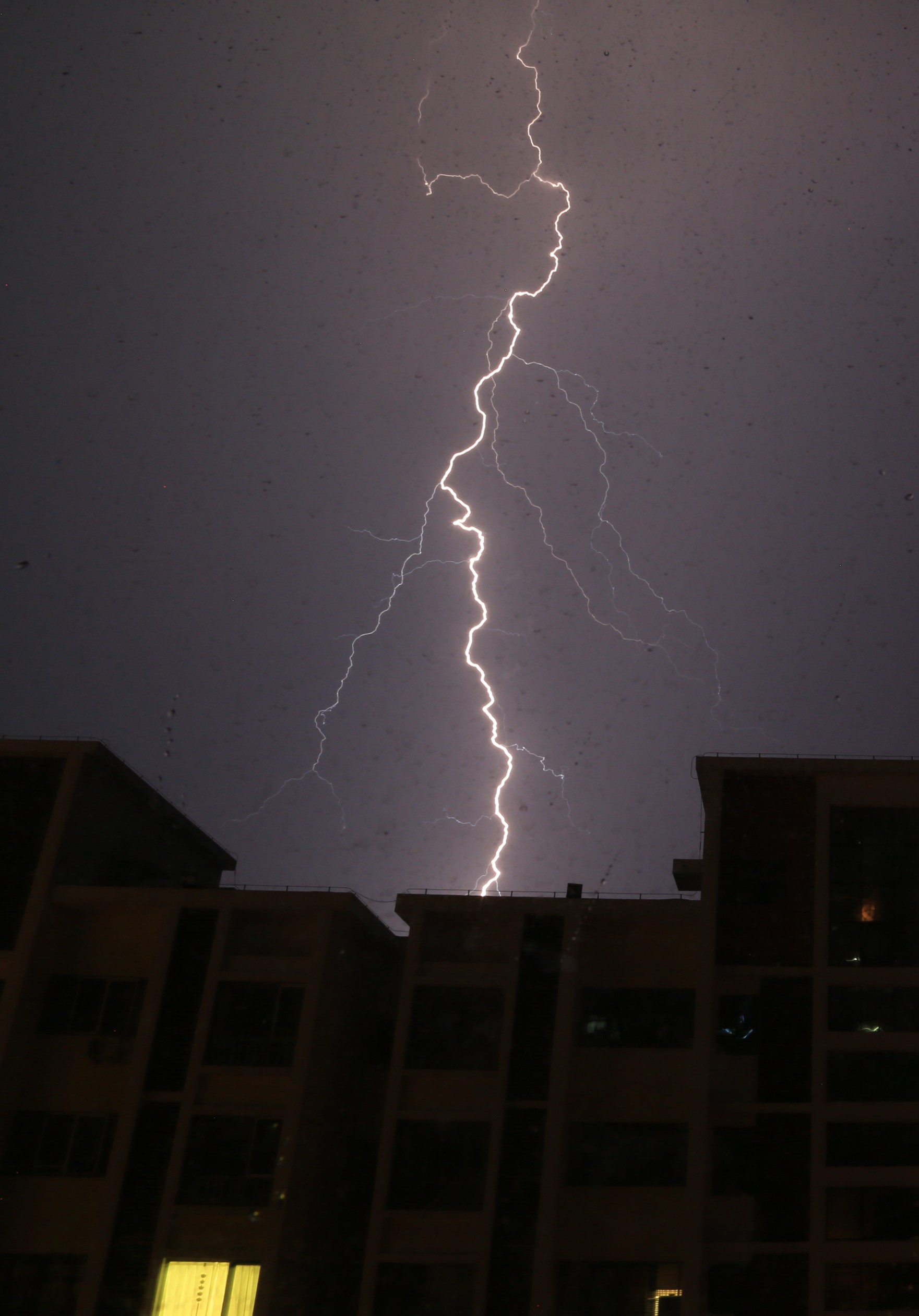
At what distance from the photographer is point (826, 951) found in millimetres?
5523

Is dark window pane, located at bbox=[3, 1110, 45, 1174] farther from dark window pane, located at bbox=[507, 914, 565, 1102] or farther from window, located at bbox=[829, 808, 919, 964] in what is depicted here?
window, located at bbox=[829, 808, 919, 964]

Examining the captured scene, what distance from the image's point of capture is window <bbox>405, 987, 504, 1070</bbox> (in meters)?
5.76

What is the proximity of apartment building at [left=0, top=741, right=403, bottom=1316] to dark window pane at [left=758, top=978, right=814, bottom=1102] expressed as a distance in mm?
2204

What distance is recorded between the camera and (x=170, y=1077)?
221 inches

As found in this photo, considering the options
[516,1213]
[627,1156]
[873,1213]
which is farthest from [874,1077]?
[516,1213]

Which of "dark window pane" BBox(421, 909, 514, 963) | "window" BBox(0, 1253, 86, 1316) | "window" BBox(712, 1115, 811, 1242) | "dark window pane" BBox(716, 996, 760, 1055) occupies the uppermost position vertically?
"dark window pane" BBox(421, 909, 514, 963)

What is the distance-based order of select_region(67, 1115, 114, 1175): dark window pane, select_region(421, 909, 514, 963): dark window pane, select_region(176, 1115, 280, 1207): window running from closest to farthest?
select_region(176, 1115, 280, 1207): window < select_region(67, 1115, 114, 1175): dark window pane < select_region(421, 909, 514, 963): dark window pane

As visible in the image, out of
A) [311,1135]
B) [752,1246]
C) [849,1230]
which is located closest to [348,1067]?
[311,1135]

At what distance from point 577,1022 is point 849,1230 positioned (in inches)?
64.7

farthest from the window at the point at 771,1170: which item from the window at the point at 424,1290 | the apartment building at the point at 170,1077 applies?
the apartment building at the point at 170,1077

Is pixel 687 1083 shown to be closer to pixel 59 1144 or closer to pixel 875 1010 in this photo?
pixel 875 1010

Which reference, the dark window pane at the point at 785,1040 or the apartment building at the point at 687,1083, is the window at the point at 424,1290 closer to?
the apartment building at the point at 687,1083

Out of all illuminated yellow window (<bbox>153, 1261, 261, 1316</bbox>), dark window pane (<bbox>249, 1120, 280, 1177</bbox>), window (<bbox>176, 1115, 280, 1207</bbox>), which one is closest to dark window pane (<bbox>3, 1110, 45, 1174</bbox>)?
window (<bbox>176, 1115, 280, 1207</bbox>)

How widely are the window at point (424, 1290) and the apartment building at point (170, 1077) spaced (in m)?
0.27
